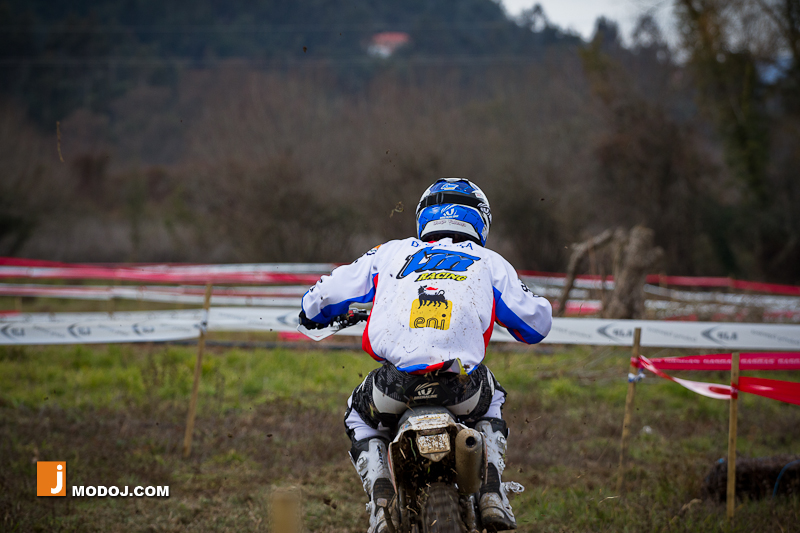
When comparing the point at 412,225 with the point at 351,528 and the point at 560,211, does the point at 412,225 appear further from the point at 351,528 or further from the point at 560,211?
A: the point at 351,528

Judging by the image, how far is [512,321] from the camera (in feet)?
10.8

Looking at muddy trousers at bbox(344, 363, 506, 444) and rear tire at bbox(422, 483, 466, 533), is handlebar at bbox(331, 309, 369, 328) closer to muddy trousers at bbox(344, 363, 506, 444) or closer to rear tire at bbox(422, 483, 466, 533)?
muddy trousers at bbox(344, 363, 506, 444)

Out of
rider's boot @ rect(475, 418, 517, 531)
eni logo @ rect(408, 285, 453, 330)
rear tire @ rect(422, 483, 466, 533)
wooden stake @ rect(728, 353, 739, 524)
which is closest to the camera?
rear tire @ rect(422, 483, 466, 533)

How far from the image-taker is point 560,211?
22.2 metres

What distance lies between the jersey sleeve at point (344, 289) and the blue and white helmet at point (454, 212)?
1.11 ft

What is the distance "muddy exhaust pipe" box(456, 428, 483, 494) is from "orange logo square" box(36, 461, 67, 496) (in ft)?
11.8

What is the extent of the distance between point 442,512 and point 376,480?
1.67 feet

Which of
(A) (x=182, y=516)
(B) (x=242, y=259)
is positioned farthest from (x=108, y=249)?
(A) (x=182, y=516)

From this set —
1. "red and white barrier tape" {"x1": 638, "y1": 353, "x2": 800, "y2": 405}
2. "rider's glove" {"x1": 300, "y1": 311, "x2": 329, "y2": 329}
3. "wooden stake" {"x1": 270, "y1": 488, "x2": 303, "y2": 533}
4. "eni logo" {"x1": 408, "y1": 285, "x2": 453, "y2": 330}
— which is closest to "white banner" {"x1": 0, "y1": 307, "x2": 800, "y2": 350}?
"red and white barrier tape" {"x1": 638, "y1": 353, "x2": 800, "y2": 405}

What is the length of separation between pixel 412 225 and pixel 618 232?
7.46m

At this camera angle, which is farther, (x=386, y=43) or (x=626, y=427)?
(x=386, y=43)

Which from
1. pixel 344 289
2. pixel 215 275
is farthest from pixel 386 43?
pixel 344 289

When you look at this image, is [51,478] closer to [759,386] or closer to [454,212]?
[454,212]

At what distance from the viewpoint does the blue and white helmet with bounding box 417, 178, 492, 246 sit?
354cm
